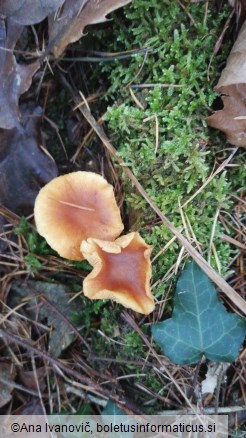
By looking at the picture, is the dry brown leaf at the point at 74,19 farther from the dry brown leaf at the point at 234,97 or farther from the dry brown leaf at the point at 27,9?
the dry brown leaf at the point at 234,97

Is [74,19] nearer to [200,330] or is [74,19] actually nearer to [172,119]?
[172,119]

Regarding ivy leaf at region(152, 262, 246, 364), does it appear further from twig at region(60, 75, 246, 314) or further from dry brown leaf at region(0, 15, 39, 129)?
dry brown leaf at region(0, 15, 39, 129)

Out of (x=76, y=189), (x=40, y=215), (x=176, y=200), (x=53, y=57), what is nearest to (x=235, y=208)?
(x=176, y=200)

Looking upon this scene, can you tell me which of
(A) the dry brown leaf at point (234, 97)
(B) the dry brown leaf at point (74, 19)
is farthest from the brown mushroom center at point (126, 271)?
(B) the dry brown leaf at point (74, 19)

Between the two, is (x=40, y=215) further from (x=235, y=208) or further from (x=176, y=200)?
(x=235, y=208)

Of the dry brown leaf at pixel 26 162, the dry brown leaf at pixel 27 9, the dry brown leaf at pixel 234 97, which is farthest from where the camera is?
the dry brown leaf at pixel 26 162

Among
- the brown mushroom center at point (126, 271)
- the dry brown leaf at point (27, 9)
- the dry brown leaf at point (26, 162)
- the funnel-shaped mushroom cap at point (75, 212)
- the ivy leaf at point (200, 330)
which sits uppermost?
the dry brown leaf at point (27, 9)

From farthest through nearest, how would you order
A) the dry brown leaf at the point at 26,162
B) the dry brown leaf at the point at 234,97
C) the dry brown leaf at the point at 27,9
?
the dry brown leaf at the point at 26,162 → the dry brown leaf at the point at 27,9 → the dry brown leaf at the point at 234,97
